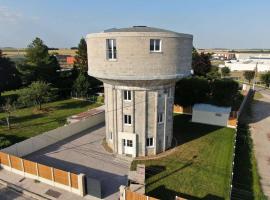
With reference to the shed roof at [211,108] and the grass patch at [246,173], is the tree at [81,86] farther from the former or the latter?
the grass patch at [246,173]

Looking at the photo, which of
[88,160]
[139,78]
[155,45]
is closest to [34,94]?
[88,160]

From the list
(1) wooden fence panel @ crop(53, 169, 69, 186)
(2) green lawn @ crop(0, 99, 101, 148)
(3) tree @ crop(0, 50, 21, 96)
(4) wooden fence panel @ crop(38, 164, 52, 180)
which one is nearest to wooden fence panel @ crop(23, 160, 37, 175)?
(4) wooden fence panel @ crop(38, 164, 52, 180)

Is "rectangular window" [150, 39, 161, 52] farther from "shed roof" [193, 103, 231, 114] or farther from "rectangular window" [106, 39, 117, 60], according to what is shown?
"shed roof" [193, 103, 231, 114]

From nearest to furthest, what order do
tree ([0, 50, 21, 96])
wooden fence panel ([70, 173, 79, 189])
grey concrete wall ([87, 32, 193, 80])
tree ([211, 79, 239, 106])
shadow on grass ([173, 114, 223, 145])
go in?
1. wooden fence panel ([70, 173, 79, 189])
2. grey concrete wall ([87, 32, 193, 80])
3. shadow on grass ([173, 114, 223, 145])
4. tree ([211, 79, 239, 106])
5. tree ([0, 50, 21, 96])

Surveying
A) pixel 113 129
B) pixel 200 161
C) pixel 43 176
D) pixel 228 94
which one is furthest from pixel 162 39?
pixel 228 94

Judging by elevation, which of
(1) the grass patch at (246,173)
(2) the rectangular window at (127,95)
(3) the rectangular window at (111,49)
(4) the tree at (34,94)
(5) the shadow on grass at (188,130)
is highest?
(3) the rectangular window at (111,49)

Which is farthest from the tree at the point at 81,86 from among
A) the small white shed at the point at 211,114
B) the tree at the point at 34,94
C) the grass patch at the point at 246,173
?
the grass patch at the point at 246,173
